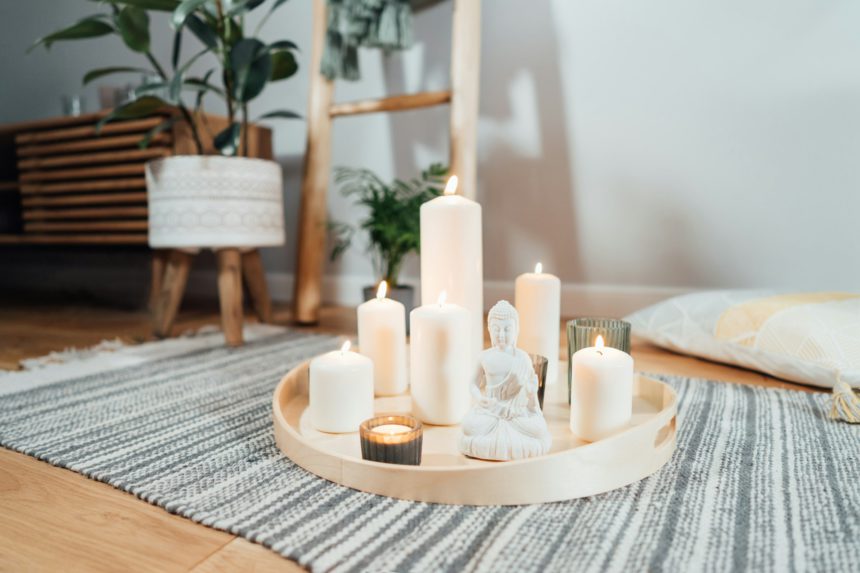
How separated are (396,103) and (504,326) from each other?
3.55 ft

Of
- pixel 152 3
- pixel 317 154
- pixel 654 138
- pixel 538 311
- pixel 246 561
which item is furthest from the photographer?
pixel 317 154

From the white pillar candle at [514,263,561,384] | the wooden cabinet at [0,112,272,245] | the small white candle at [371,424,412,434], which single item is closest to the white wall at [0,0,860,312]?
the wooden cabinet at [0,112,272,245]

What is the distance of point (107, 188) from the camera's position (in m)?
1.60

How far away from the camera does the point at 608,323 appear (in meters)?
0.65

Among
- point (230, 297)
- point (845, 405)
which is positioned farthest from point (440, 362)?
point (230, 297)

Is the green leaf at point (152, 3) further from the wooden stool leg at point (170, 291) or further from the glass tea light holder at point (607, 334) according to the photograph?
the glass tea light holder at point (607, 334)

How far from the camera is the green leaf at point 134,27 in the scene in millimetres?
1168

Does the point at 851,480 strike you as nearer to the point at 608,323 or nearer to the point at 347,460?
the point at 608,323

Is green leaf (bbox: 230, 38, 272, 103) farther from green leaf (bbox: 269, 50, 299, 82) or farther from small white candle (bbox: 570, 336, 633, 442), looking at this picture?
small white candle (bbox: 570, 336, 633, 442)

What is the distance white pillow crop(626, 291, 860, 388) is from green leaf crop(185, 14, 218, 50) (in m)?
1.07

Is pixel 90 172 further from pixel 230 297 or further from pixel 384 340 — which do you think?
pixel 384 340

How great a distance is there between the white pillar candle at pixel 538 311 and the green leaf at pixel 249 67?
0.80 m

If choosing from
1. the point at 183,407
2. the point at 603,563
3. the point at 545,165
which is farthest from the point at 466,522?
the point at 545,165

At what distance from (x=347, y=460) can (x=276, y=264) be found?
1.61 metres
